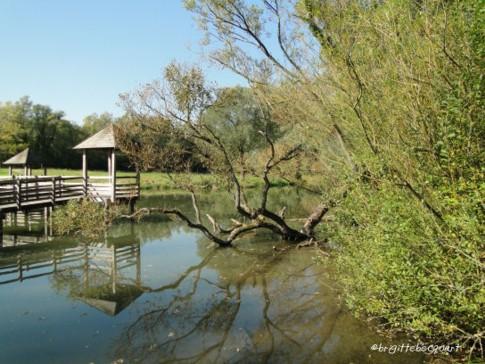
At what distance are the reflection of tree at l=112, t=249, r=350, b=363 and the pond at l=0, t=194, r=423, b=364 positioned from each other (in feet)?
0.06

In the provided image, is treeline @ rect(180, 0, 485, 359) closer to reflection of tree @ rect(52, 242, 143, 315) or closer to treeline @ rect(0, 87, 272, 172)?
reflection of tree @ rect(52, 242, 143, 315)

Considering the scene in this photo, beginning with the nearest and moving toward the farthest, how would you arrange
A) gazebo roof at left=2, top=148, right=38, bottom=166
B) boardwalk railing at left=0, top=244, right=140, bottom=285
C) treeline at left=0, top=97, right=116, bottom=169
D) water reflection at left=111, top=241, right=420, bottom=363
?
1. water reflection at left=111, top=241, right=420, bottom=363
2. boardwalk railing at left=0, top=244, right=140, bottom=285
3. gazebo roof at left=2, top=148, right=38, bottom=166
4. treeline at left=0, top=97, right=116, bottom=169

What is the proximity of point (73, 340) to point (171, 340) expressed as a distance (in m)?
1.54

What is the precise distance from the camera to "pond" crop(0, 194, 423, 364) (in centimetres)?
602

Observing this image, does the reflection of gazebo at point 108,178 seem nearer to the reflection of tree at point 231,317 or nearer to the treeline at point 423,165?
the reflection of tree at point 231,317

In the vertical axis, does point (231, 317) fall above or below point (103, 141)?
below

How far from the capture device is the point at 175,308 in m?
8.01

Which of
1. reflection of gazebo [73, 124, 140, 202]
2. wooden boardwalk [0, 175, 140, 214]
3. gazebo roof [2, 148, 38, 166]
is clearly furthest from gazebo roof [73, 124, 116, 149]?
gazebo roof [2, 148, 38, 166]

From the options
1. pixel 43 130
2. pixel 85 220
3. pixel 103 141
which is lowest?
pixel 85 220

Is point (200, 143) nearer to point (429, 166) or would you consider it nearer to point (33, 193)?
point (33, 193)

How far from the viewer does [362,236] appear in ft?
21.1

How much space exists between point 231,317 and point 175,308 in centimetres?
125

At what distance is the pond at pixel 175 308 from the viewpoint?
6016 mm

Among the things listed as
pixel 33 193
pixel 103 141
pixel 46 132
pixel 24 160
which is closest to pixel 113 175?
pixel 103 141
